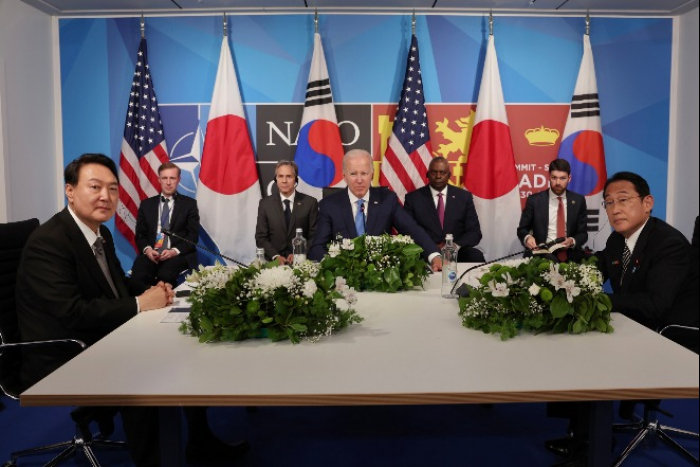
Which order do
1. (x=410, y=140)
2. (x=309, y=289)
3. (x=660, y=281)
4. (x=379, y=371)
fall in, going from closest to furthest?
(x=379, y=371) < (x=309, y=289) < (x=660, y=281) < (x=410, y=140)

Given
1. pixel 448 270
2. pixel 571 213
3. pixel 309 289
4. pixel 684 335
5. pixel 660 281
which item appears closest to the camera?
pixel 309 289

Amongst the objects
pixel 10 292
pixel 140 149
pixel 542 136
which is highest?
pixel 542 136

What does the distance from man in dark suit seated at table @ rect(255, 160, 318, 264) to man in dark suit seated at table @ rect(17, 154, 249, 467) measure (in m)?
2.75

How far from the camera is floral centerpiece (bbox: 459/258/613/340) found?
2307 mm

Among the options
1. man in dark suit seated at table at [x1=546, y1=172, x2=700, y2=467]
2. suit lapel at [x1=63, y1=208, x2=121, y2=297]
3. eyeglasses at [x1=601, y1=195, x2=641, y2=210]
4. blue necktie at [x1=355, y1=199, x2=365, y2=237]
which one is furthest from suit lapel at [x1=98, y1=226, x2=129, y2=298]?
eyeglasses at [x1=601, y1=195, x2=641, y2=210]

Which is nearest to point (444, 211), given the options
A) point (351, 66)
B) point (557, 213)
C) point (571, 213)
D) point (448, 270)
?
point (557, 213)

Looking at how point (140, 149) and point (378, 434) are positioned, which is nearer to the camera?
point (378, 434)

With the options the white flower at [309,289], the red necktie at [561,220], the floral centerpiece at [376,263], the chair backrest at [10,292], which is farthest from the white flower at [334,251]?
the red necktie at [561,220]

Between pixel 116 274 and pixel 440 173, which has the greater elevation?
pixel 440 173

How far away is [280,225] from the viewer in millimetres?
5695

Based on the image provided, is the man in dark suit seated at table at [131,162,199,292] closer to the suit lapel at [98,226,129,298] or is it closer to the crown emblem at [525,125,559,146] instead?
the suit lapel at [98,226,129,298]

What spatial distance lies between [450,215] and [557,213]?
3.20 feet

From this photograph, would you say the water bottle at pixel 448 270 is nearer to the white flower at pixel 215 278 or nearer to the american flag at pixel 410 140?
the white flower at pixel 215 278

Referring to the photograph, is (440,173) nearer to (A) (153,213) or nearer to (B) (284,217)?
(B) (284,217)
